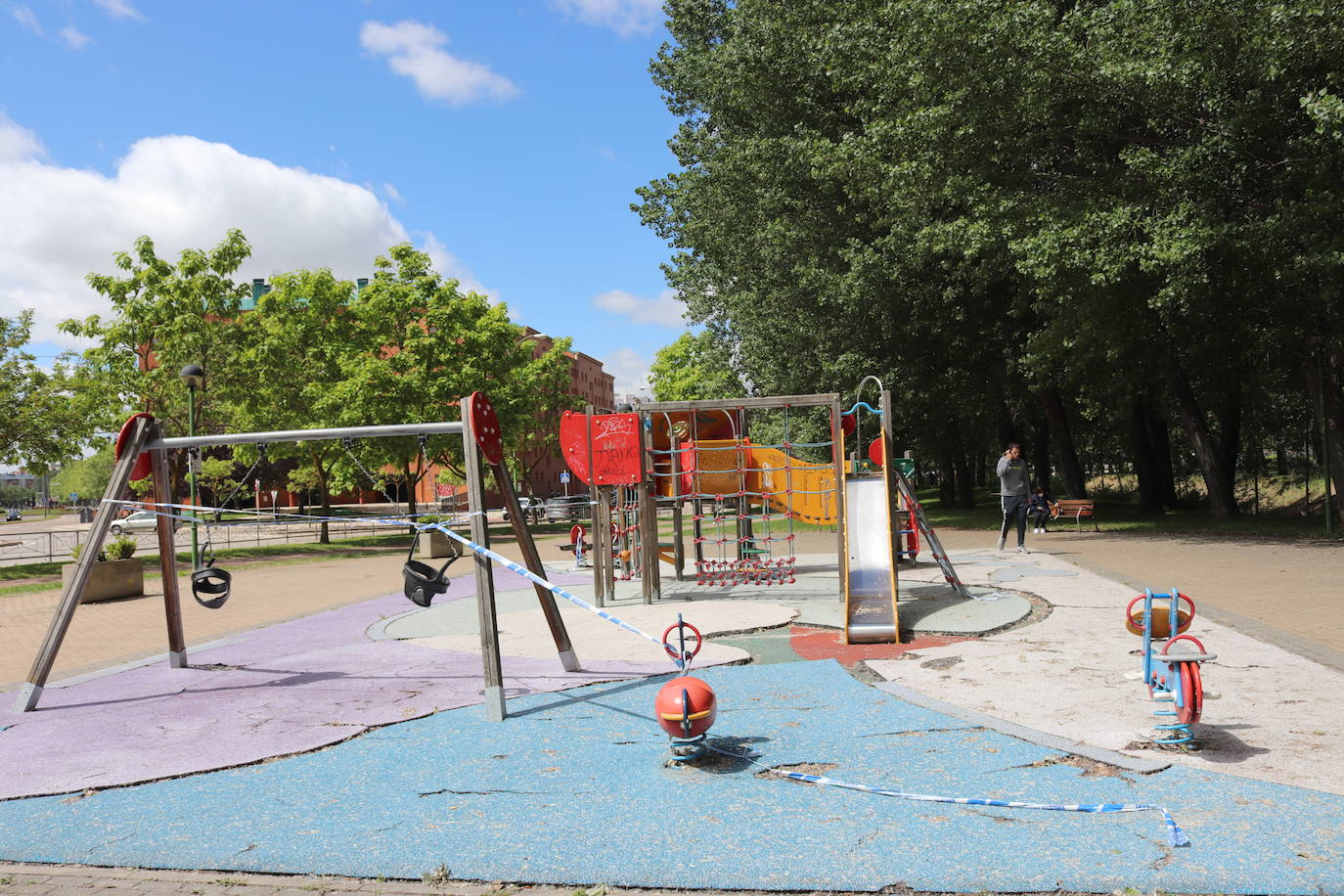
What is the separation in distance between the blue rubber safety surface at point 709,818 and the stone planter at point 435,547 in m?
18.0

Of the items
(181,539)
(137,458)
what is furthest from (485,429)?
(181,539)

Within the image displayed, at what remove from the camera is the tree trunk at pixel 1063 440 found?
88.7ft

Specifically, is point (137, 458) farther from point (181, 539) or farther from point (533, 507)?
point (533, 507)

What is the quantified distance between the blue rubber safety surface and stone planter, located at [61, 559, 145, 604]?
12742 mm

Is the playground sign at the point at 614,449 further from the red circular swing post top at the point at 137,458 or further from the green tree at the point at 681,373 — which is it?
the green tree at the point at 681,373

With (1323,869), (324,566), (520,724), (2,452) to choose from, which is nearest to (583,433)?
(520,724)

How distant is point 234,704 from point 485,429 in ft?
9.51

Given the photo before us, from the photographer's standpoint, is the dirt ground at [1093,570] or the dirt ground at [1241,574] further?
the dirt ground at [1093,570]

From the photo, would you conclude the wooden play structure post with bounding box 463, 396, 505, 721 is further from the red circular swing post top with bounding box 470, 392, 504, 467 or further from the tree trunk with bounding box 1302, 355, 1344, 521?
the tree trunk with bounding box 1302, 355, 1344, 521

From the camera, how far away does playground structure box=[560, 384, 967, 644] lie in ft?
32.1

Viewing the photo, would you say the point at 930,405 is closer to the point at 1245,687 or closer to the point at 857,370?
the point at 857,370

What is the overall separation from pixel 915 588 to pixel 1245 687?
19.5ft

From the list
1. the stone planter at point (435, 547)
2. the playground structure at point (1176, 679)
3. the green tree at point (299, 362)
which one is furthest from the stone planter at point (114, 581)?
the playground structure at point (1176, 679)

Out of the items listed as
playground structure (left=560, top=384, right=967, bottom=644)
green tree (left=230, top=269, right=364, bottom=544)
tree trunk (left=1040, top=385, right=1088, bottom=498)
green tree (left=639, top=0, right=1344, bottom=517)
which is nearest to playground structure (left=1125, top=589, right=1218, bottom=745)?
playground structure (left=560, top=384, right=967, bottom=644)
